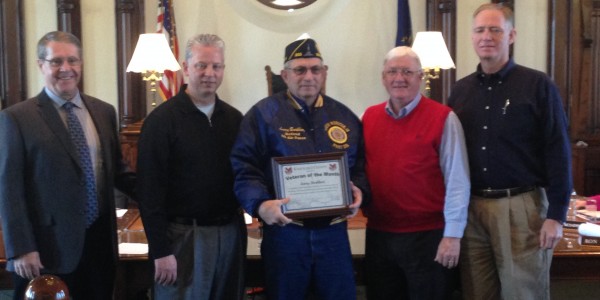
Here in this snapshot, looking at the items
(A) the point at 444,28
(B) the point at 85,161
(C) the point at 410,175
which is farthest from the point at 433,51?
(B) the point at 85,161

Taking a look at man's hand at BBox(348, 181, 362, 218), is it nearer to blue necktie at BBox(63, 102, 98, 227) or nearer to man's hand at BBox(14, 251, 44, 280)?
blue necktie at BBox(63, 102, 98, 227)

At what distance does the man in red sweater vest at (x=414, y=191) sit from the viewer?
237 cm

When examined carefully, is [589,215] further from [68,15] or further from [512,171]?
[68,15]

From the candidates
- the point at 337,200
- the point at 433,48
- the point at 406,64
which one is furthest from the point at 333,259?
the point at 433,48

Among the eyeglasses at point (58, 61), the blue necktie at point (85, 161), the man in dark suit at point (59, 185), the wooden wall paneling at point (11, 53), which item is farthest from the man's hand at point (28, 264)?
the wooden wall paneling at point (11, 53)

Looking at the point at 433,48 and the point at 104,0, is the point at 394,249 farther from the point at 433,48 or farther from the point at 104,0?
the point at 104,0

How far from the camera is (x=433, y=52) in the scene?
17.7ft

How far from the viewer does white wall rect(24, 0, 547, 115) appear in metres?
6.03

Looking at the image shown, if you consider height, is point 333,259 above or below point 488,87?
below

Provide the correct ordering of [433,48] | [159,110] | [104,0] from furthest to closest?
[104,0] < [433,48] < [159,110]

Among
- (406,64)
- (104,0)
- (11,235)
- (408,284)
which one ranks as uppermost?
(104,0)

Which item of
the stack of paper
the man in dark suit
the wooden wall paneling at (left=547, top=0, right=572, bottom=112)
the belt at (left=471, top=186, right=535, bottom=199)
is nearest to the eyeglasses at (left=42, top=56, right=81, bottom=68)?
the man in dark suit

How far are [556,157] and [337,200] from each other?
87 centimetres

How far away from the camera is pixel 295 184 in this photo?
223cm
